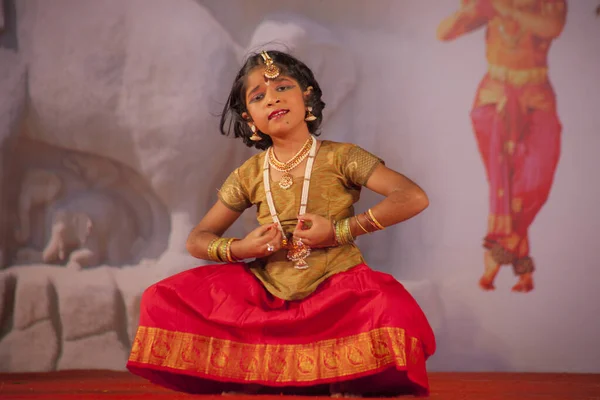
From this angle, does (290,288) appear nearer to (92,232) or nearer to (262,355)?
(262,355)

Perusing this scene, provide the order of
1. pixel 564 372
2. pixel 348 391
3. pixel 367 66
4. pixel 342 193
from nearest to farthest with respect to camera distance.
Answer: pixel 348 391 < pixel 342 193 < pixel 564 372 < pixel 367 66

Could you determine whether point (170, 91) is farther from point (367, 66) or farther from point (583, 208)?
point (583, 208)

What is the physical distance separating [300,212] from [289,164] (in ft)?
0.66

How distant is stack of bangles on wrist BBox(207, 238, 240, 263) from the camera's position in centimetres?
287

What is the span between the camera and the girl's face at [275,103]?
2.91m

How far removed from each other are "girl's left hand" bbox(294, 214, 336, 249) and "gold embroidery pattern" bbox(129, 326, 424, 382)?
1.16 feet

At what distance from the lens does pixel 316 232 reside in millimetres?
2723

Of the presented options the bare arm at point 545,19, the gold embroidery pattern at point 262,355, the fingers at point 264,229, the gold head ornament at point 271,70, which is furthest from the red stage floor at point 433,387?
the bare arm at point 545,19

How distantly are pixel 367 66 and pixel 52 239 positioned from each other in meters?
1.78

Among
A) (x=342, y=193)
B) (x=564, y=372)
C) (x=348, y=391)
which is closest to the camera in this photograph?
(x=348, y=391)

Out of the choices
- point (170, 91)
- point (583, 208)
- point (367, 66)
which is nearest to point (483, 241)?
point (583, 208)

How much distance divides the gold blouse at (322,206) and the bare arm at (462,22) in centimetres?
121

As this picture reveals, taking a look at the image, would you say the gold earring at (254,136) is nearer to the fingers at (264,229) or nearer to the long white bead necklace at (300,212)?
the long white bead necklace at (300,212)

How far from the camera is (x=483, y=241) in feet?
12.4
